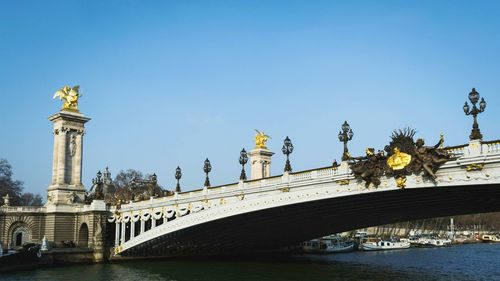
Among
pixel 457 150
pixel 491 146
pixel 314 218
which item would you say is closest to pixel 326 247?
pixel 314 218

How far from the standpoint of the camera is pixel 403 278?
33.7m

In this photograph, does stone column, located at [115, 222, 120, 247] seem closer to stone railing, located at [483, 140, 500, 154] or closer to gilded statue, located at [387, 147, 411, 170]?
gilded statue, located at [387, 147, 411, 170]

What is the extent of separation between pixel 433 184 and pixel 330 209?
34.8 feet

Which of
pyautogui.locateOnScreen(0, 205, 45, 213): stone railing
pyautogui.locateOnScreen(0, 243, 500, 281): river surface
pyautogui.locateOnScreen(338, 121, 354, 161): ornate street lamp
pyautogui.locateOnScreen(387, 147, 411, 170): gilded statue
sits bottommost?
pyautogui.locateOnScreen(0, 243, 500, 281): river surface

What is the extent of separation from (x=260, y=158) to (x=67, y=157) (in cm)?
2089

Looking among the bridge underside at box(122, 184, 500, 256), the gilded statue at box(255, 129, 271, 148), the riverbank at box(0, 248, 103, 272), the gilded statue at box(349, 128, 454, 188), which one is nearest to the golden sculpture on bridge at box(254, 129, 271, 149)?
the gilded statue at box(255, 129, 271, 148)

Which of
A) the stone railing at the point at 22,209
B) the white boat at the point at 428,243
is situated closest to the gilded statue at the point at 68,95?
the stone railing at the point at 22,209

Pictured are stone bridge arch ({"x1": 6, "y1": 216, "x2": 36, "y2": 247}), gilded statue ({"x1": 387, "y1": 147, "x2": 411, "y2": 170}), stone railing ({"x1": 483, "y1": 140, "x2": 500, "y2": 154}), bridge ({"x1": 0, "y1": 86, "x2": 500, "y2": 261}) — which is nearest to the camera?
stone railing ({"x1": 483, "y1": 140, "x2": 500, "y2": 154})

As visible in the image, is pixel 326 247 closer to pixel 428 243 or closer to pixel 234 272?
pixel 428 243

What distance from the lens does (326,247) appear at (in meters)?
66.7

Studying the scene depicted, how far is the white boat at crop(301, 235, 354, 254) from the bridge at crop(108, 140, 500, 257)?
11.5 m

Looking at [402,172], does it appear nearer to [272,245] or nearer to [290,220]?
[290,220]

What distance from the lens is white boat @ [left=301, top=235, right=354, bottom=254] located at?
6419cm

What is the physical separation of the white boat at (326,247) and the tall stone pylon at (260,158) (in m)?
10.1
